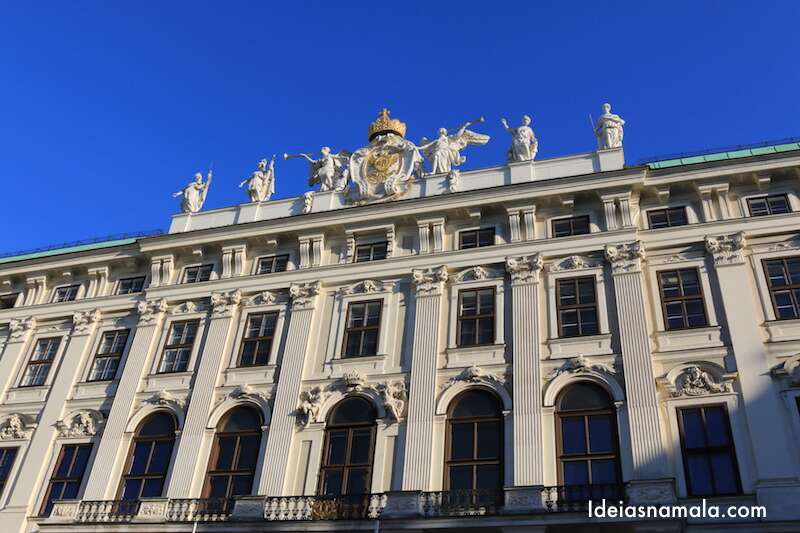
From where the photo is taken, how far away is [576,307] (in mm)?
24453

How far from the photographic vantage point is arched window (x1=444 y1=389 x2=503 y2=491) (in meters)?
21.9

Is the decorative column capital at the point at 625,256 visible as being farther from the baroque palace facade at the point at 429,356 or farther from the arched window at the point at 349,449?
the arched window at the point at 349,449

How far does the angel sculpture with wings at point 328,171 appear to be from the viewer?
3047 cm

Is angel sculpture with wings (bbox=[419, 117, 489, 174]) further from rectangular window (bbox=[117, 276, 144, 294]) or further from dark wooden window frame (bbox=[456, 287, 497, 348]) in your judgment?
rectangular window (bbox=[117, 276, 144, 294])

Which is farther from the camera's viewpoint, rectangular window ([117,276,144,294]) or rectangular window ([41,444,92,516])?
rectangular window ([117,276,144,294])

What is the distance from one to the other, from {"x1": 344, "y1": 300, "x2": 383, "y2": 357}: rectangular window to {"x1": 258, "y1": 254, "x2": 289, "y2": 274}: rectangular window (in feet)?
11.9

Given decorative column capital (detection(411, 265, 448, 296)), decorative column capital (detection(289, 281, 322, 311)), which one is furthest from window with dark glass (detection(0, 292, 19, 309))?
decorative column capital (detection(411, 265, 448, 296))

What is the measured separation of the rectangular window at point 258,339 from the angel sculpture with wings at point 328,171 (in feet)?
18.6

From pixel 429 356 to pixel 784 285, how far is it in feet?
34.9

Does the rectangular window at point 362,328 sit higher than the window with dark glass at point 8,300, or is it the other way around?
the window with dark glass at point 8,300

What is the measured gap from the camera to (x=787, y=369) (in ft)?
70.2

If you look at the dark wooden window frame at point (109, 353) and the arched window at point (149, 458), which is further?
the dark wooden window frame at point (109, 353)

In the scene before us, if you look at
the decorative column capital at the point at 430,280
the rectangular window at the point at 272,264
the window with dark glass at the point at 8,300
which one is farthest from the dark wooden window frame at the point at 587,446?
the window with dark glass at the point at 8,300

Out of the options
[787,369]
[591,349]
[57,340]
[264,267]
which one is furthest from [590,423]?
[57,340]
